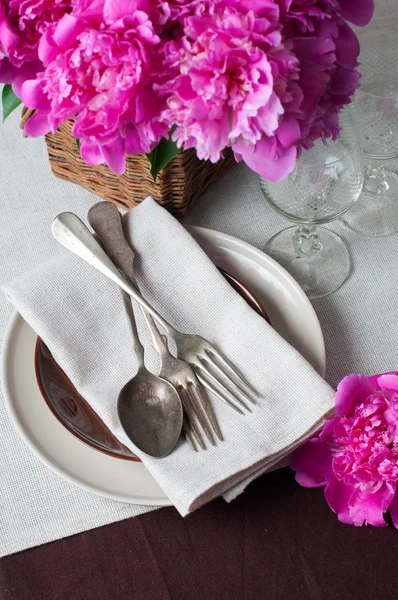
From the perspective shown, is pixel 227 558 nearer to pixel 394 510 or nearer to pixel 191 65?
pixel 394 510

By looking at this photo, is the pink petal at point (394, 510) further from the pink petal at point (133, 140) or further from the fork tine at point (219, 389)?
the pink petal at point (133, 140)

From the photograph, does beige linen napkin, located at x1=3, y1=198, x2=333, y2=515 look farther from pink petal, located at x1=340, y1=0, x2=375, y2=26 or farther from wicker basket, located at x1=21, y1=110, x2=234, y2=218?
pink petal, located at x1=340, y1=0, x2=375, y2=26

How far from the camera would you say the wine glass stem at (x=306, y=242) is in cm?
58

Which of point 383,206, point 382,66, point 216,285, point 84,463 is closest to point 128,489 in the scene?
point 84,463

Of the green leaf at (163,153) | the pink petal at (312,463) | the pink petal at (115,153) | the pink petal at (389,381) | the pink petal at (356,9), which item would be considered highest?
the pink petal at (356,9)

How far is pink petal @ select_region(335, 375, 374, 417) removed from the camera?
1.47 ft

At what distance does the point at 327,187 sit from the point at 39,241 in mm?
251

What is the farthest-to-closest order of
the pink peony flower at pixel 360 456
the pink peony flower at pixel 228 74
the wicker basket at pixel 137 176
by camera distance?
the wicker basket at pixel 137 176, the pink peony flower at pixel 360 456, the pink peony flower at pixel 228 74

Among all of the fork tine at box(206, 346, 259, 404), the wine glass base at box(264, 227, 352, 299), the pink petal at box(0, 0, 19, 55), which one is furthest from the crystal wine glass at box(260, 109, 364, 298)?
the pink petal at box(0, 0, 19, 55)

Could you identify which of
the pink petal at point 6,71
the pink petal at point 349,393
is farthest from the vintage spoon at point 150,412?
the pink petal at point 6,71

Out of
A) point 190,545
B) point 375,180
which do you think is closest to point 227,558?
point 190,545

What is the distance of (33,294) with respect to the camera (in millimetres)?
519

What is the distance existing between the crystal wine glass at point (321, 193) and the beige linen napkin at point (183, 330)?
3.0 inches

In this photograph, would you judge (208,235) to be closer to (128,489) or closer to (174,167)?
(174,167)
